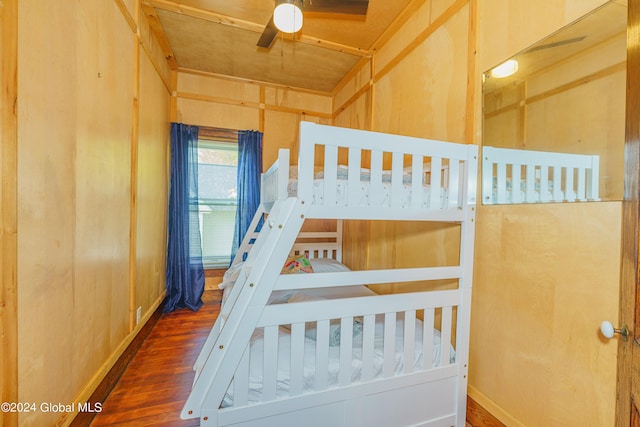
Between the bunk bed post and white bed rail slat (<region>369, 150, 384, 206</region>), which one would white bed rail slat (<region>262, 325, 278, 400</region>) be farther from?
the bunk bed post

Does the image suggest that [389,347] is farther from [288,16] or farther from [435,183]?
[288,16]

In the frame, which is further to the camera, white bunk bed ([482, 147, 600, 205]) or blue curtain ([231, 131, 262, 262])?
blue curtain ([231, 131, 262, 262])

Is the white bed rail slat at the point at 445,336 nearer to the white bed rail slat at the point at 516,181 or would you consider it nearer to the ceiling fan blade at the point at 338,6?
the white bed rail slat at the point at 516,181

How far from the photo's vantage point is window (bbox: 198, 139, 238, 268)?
3230 mm

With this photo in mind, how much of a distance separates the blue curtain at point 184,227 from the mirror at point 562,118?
2.85m

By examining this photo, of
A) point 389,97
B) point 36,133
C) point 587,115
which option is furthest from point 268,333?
point 389,97

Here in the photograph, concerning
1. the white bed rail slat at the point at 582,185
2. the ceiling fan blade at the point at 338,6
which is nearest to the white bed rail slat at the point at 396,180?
the white bed rail slat at the point at 582,185

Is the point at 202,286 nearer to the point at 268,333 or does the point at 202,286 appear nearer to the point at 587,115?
the point at 268,333

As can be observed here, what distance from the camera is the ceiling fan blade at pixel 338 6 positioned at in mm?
1589

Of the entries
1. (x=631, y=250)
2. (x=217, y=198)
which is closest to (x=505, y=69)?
(x=631, y=250)

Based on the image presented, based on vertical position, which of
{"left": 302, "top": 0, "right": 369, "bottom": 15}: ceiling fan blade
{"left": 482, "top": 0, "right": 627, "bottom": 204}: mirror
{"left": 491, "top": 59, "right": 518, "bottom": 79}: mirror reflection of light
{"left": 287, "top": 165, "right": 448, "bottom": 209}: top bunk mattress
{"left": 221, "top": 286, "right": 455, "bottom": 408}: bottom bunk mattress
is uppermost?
{"left": 302, "top": 0, "right": 369, "bottom": 15}: ceiling fan blade

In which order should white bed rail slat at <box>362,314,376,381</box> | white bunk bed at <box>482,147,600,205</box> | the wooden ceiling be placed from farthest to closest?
the wooden ceiling → white bed rail slat at <box>362,314,376,381</box> → white bunk bed at <box>482,147,600,205</box>

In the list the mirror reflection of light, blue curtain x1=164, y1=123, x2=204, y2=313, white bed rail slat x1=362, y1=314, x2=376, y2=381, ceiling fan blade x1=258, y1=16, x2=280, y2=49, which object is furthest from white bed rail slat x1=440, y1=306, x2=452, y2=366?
blue curtain x1=164, y1=123, x2=204, y2=313

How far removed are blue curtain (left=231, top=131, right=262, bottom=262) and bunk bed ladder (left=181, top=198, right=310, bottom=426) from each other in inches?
84.5
